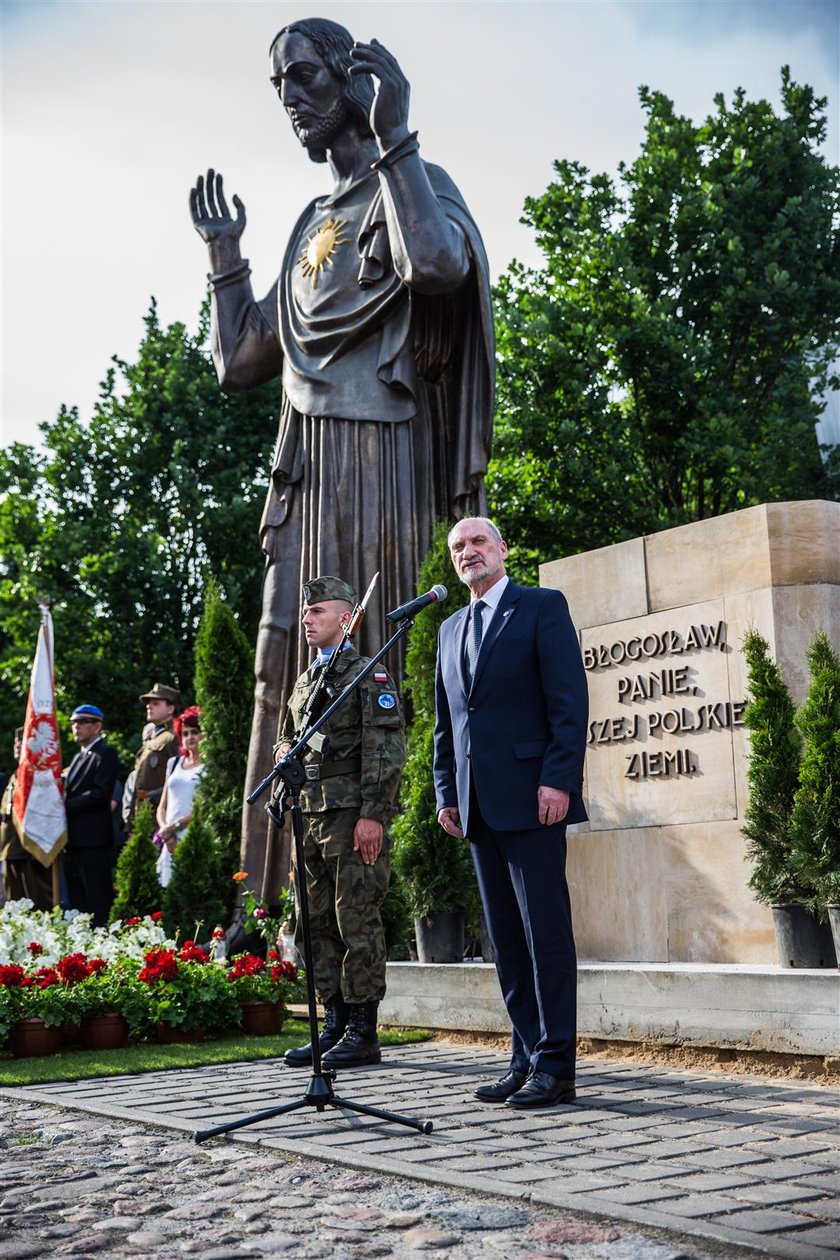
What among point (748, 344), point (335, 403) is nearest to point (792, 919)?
point (335, 403)

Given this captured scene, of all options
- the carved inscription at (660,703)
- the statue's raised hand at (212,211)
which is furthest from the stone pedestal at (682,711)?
the statue's raised hand at (212,211)

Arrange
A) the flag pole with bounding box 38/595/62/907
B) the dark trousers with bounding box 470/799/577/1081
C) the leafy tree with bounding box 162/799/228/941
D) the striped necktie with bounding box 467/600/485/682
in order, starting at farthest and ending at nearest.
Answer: the flag pole with bounding box 38/595/62/907
the leafy tree with bounding box 162/799/228/941
the striped necktie with bounding box 467/600/485/682
the dark trousers with bounding box 470/799/577/1081

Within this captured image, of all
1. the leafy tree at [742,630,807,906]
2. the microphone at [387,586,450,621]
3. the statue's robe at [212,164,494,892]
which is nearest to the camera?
the microphone at [387,586,450,621]

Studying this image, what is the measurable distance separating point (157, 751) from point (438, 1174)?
31.6ft

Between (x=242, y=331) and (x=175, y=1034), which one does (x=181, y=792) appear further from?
(x=175, y=1034)

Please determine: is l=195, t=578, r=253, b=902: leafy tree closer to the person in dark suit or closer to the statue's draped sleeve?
the person in dark suit

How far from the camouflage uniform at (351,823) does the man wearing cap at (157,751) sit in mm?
6814

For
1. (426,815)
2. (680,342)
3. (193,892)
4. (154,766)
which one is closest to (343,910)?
(426,815)

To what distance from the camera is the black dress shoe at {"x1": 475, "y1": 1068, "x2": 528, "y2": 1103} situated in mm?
5066

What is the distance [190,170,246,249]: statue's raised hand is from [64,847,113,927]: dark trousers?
526 centimetres

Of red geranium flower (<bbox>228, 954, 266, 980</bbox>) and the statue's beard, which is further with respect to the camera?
the statue's beard

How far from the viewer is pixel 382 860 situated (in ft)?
20.6

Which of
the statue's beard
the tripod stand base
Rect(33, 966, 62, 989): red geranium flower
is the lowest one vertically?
the tripod stand base

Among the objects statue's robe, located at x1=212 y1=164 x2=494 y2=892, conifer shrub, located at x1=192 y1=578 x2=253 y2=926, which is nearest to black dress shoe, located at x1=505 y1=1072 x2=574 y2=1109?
statue's robe, located at x1=212 y1=164 x2=494 y2=892
